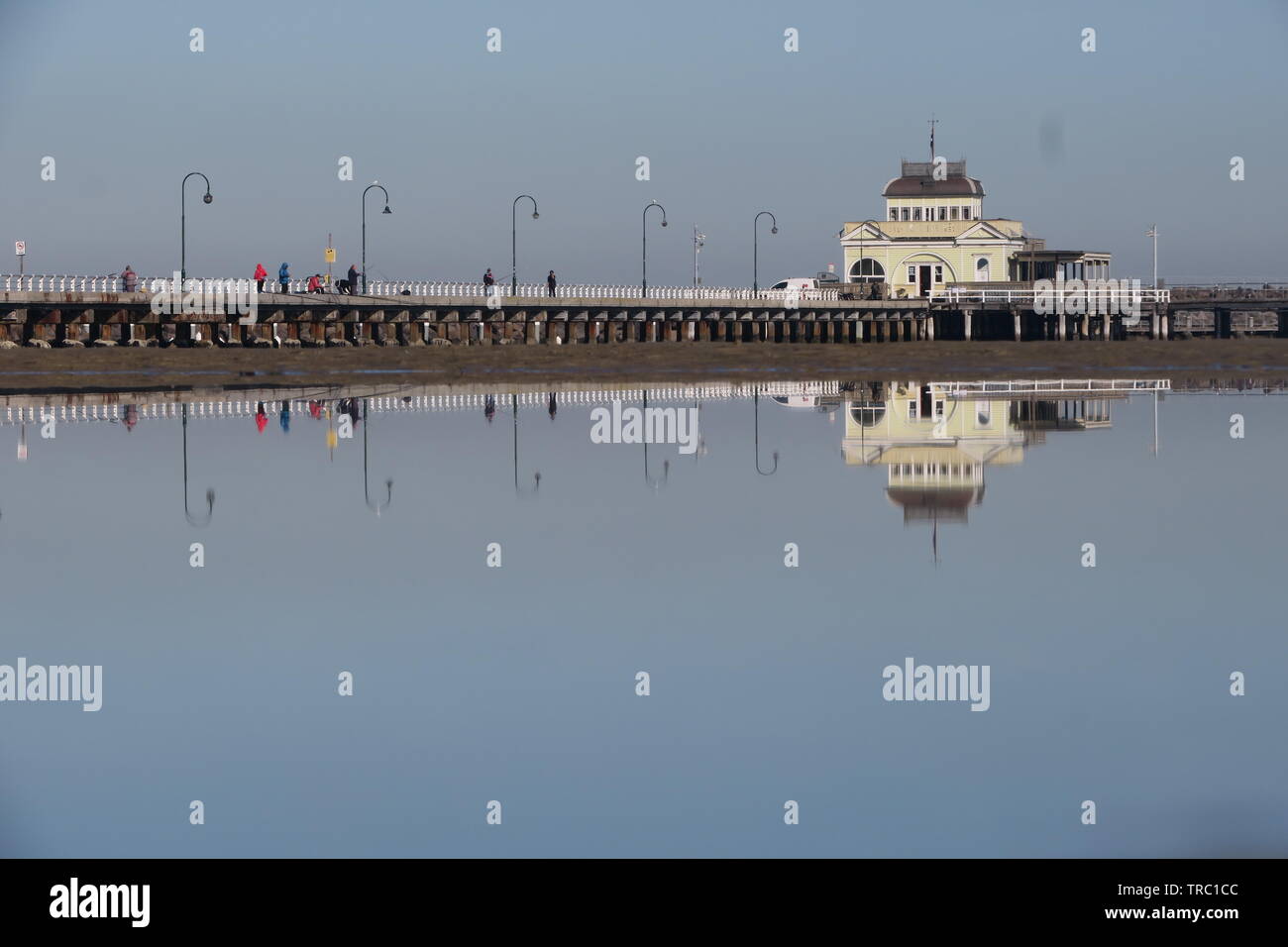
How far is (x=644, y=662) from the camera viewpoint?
1284 centimetres

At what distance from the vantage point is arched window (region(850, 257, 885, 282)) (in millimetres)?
131375

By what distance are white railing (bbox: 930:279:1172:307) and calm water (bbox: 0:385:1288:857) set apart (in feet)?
281

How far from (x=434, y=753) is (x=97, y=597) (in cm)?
626

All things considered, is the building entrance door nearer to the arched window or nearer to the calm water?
the arched window

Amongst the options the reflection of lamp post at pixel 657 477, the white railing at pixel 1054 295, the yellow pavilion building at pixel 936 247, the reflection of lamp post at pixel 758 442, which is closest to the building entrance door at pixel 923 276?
the yellow pavilion building at pixel 936 247

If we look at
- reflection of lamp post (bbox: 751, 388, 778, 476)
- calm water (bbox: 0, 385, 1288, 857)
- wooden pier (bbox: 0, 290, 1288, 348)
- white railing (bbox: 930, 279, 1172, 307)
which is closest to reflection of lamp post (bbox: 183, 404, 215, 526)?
calm water (bbox: 0, 385, 1288, 857)

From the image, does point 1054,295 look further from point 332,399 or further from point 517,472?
point 517,472

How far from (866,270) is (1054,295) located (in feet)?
77.3

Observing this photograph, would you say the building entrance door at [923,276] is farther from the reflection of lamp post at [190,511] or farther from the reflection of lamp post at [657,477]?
the reflection of lamp post at [190,511]

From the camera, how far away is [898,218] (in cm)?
13225

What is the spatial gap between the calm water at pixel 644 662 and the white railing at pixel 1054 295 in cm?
8569

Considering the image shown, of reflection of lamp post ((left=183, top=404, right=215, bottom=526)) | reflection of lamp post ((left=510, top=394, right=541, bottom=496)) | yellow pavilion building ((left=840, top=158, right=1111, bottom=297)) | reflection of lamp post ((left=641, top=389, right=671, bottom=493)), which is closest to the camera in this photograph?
reflection of lamp post ((left=183, top=404, right=215, bottom=526))
